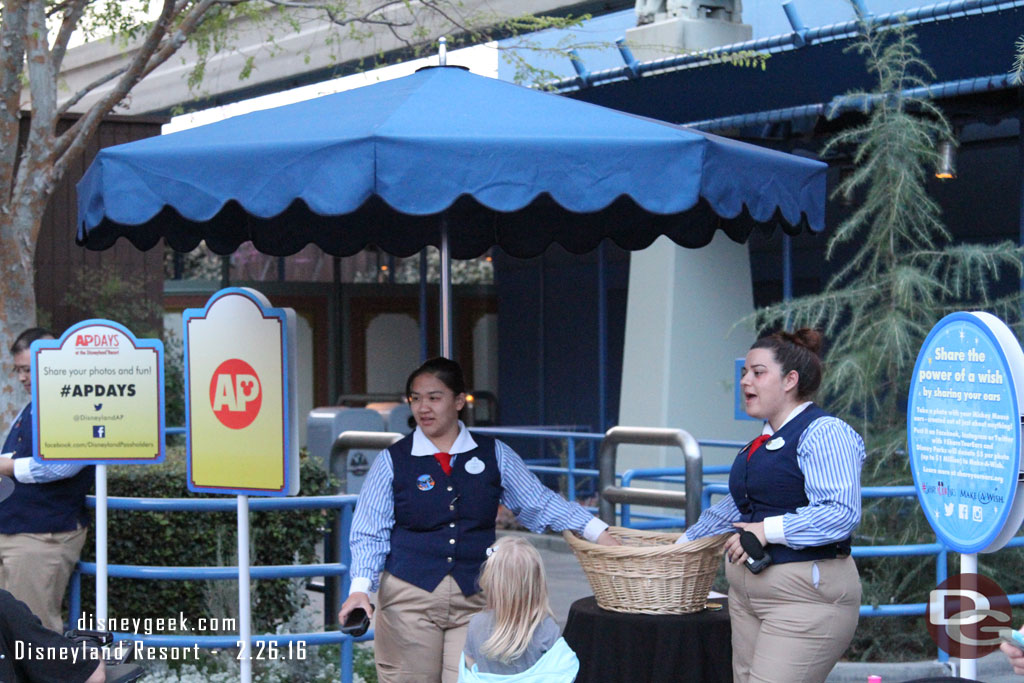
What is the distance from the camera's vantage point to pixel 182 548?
22.7ft

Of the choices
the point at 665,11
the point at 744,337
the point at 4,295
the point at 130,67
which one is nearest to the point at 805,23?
the point at 665,11

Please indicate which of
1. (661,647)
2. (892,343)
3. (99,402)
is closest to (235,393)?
(99,402)

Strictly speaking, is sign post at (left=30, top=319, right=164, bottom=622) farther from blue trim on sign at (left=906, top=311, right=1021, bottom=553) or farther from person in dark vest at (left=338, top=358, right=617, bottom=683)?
blue trim on sign at (left=906, top=311, right=1021, bottom=553)

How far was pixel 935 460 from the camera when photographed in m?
4.07

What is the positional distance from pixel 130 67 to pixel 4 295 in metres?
1.75

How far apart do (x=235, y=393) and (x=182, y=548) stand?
2521 millimetres

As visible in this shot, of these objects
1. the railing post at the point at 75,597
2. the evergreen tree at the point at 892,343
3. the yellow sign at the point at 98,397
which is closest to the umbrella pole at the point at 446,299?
the yellow sign at the point at 98,397

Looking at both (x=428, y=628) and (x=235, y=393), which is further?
(x=235, y=393)

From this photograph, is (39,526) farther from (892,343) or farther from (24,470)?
(892,343)

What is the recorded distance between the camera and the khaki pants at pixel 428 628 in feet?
14.2

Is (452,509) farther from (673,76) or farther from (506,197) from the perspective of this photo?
(673,76)

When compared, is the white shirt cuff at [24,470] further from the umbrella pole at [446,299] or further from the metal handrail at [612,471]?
the metal handrail at [612,471]

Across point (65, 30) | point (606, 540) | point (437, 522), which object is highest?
point (65, 30)
